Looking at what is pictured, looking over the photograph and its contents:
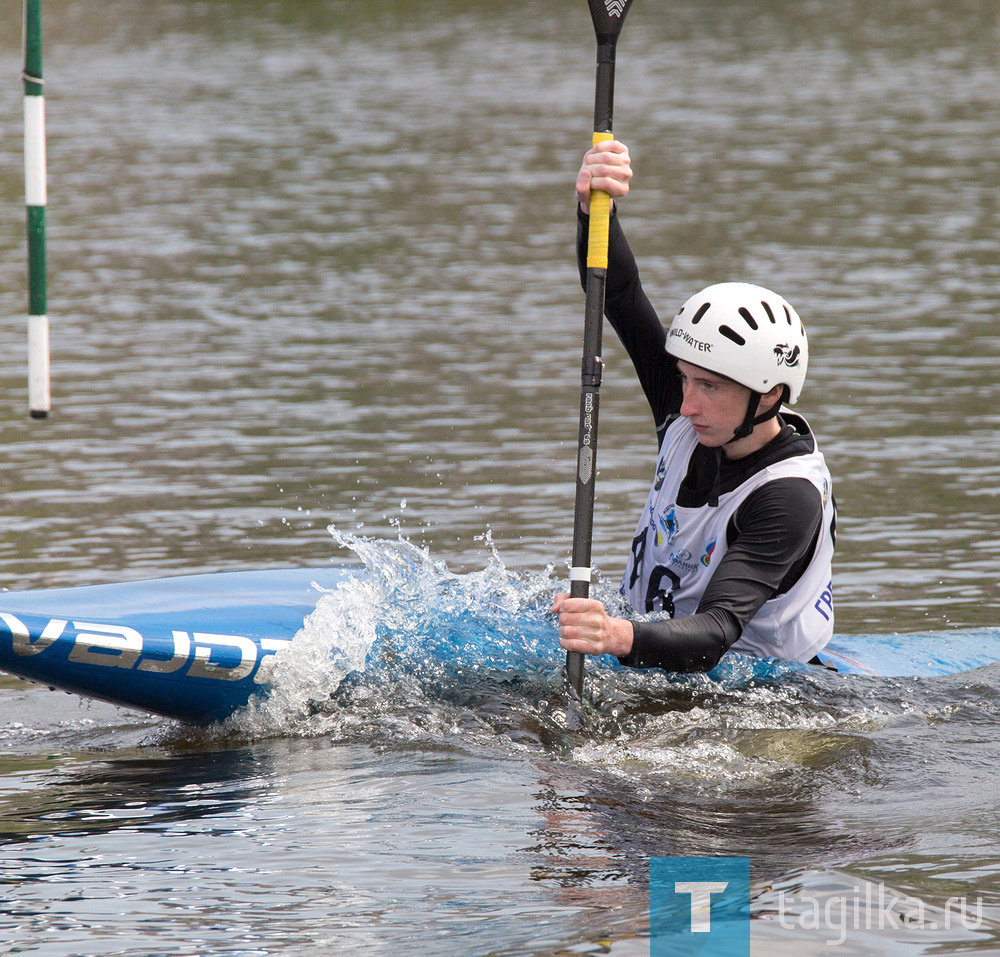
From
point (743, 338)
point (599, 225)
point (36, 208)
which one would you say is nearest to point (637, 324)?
point (599, 225)

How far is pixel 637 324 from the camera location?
21.8 feet

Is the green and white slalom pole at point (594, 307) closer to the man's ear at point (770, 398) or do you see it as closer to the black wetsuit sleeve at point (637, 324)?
the black wetsuit sleeve at point (637, 324)

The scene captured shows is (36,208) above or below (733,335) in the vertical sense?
above

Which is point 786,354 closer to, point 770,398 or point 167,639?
point 770,398

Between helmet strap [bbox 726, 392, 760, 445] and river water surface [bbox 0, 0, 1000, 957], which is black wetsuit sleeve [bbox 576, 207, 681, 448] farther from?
river water surface [bbox 0, 0, 1000, 957]

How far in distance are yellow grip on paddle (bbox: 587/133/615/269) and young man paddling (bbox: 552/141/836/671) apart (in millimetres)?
51

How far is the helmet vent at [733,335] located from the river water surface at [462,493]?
4.63 ft

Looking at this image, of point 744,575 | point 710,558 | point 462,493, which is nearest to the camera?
point 744,575

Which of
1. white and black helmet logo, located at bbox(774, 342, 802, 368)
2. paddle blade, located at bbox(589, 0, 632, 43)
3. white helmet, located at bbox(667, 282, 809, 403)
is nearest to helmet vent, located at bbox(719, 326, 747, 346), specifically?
white helmet, located at bbox(667, 282, 809, 403)

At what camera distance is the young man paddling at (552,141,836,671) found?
561cm

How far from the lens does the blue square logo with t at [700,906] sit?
172 inches

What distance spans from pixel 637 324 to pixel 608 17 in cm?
125

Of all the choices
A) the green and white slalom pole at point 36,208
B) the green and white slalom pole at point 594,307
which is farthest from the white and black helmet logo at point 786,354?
the green and white slalom pole at point 36,208

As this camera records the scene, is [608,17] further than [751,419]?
Yes
